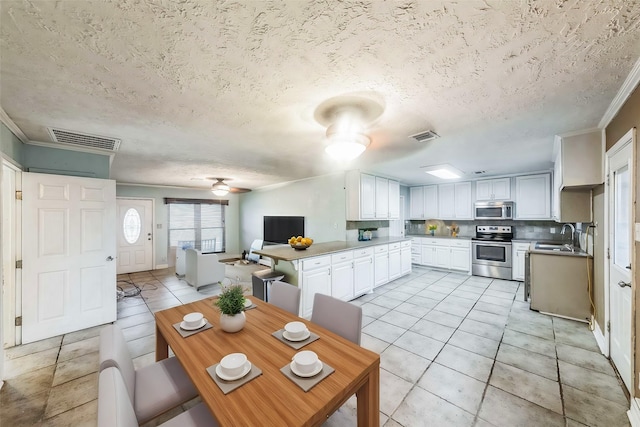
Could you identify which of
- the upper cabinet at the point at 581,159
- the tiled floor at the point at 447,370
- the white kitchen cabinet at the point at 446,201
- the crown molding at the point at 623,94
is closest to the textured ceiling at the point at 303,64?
the crown molding at the point at 623,94

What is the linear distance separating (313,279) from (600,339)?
3.30m

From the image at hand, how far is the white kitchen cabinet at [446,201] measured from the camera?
20.1ft

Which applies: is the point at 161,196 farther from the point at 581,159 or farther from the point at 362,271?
the point at 581,159

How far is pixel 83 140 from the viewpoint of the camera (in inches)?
110

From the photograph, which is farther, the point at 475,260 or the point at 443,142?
the point at 475,260

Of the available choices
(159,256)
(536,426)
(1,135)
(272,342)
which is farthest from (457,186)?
(159,256)

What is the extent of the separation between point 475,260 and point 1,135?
7.51m

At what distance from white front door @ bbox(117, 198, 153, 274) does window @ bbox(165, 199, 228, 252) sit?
0.54m

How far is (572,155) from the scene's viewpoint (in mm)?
2709

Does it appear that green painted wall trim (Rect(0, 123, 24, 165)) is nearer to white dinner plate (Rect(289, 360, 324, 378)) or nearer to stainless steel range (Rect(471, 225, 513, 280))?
white dinner plate (Rect(289, 360, 324, 378))

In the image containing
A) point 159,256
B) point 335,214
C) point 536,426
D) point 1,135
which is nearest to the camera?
point 536,426

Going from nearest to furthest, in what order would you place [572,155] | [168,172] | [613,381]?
1. [613,381]
2. [572,155]
3. [168,172]

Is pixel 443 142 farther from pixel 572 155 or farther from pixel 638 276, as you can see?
pixel 638 276

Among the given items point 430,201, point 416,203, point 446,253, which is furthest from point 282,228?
point 446,253
